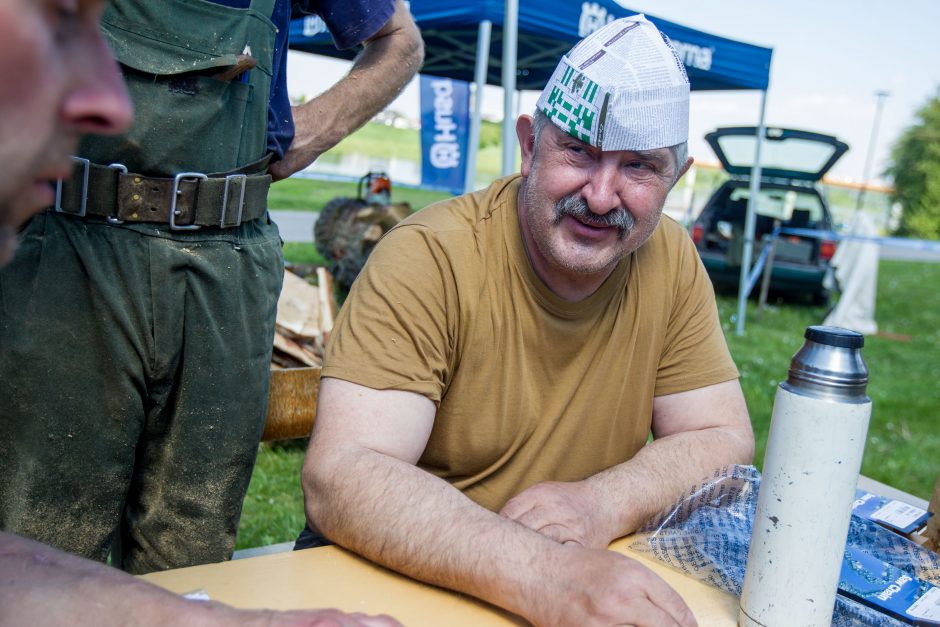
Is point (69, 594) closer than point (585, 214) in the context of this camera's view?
Yes

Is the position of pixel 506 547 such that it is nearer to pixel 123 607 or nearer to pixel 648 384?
pixel 123 607

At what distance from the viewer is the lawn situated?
376 centimetres

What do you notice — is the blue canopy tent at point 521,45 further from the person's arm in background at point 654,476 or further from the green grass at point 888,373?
the person's arm in background at point 654,476

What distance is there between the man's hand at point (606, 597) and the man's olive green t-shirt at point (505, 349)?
499 mm

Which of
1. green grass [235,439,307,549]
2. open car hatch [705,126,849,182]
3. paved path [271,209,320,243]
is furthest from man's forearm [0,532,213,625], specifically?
paved path [271,209,320,243]

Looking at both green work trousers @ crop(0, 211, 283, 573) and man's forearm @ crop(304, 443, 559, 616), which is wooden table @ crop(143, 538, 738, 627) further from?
green work trousers @ crop(0, 211, 283, 573)

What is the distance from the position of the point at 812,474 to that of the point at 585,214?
82cm

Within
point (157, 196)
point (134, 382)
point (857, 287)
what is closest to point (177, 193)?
point (157, 196)

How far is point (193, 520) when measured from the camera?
191 centimetres

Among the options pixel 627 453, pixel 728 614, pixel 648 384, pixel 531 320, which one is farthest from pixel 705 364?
pixel 728 614

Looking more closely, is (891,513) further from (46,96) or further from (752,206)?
(752,206)

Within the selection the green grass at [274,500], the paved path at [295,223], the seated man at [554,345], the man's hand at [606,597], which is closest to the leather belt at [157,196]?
the seated man at [554,345]

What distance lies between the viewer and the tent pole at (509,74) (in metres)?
4.91

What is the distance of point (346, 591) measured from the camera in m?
1.25
